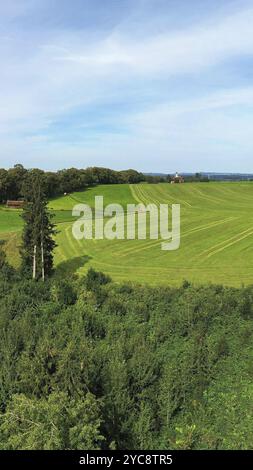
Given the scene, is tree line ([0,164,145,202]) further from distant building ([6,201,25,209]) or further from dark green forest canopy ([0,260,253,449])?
dark green forest canopy ([0,260,253,449])

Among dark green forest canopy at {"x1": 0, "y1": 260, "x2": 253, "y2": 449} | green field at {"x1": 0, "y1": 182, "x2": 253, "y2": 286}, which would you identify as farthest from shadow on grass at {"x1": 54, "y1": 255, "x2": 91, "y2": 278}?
dark green forest canopy at {"x1": 0, "y1": 260, "x2": 253, "y2": 449}

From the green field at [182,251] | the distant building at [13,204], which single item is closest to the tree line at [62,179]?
the distant building at [13,204]

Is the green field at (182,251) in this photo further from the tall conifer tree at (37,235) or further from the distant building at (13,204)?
the distant building at (13,204)

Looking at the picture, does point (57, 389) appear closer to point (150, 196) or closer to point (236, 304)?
point (236, 304)
